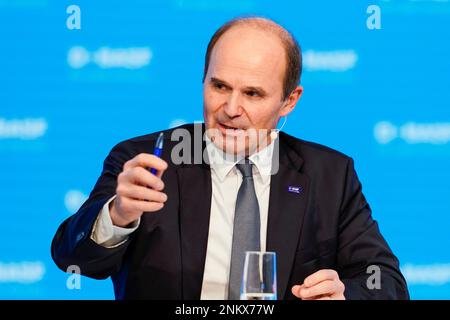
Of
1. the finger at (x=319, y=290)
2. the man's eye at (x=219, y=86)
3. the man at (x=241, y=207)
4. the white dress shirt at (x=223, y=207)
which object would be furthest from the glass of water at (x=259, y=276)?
the man's eye at (x=219, y=86)

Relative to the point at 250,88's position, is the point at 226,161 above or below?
below

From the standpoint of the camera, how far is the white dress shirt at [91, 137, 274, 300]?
236cm

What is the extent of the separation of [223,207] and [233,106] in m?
0.33

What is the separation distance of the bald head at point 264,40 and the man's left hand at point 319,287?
87cm

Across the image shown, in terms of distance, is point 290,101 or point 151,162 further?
point 290,101

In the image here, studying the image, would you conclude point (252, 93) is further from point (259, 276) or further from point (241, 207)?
point (259, 276)

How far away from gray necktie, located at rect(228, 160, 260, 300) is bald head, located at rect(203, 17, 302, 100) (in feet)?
1.42

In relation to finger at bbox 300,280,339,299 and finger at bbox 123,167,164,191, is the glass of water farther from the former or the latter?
finger at bbox 123,167,164,191

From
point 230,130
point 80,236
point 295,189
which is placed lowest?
point 80,236

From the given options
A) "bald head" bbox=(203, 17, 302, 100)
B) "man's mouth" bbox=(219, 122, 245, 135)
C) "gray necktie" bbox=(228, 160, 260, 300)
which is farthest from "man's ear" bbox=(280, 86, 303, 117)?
"gray necktie" bbox=(228, 160, 260, 300)

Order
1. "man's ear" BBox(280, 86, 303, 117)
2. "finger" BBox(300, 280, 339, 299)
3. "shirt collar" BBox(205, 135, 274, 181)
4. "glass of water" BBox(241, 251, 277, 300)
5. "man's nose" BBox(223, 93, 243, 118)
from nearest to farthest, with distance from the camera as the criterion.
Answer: "glass of water" BBox(241, 251, 277, 300) < "finger" BBox(300, 280, 339, 299) < "man's nose" BBox(223, 93, 243, 118) < "shirt collar" BBox(205, 135, 274, 181) < "man's ear" BBox(280, 86, 303, 117)

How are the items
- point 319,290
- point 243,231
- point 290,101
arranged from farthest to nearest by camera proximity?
point 290,101
point 243,231
point 319,290

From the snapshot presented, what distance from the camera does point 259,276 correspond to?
1698 mm

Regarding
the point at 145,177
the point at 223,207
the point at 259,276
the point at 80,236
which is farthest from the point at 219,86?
the point at 259,276
